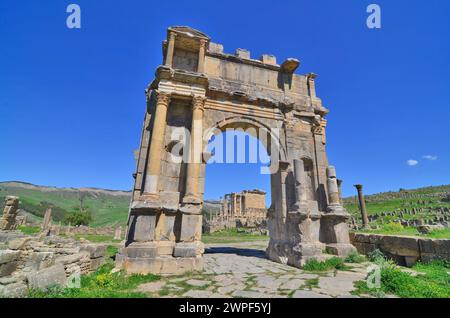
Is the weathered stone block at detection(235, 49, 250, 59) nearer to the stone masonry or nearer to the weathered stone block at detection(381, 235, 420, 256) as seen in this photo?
the weathered stone block at detection(381, 235, 420, 256)

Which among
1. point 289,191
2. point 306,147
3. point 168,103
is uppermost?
point 168,103

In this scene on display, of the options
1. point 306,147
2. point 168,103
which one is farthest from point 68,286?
point 306,147

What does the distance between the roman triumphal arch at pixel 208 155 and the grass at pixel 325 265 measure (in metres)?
0.23

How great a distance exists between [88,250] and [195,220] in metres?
2.99

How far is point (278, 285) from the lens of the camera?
178 inches

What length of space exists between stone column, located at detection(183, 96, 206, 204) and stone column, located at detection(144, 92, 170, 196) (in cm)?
93

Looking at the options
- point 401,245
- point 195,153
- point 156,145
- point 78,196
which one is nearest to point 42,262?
point 156,145

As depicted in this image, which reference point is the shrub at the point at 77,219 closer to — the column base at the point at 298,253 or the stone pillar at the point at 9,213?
the stone pillar at the point at 9,213

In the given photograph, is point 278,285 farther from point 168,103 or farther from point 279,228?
point 168,103

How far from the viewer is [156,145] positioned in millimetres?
7062

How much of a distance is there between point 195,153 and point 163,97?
2193 millimetres

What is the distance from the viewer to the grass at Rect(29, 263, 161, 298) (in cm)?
354

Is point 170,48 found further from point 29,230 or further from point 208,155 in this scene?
point 29,230

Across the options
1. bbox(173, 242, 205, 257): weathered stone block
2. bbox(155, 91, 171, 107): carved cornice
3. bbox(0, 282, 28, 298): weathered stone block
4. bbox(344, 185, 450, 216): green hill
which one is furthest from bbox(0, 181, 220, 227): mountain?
bbox(0, 282, 28, 298): weathered stone block
